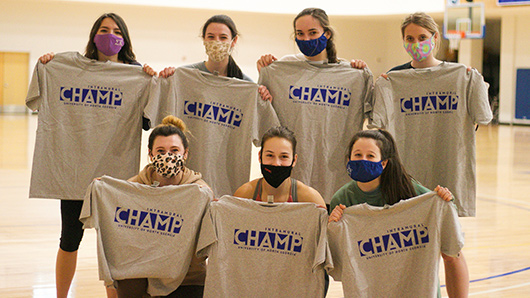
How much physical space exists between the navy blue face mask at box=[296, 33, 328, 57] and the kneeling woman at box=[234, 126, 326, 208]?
744mm

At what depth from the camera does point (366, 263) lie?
10.4 ft

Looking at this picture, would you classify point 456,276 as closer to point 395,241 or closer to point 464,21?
point 395,241

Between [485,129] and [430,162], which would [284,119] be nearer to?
[430,162]

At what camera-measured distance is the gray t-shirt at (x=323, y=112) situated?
13.3 feet

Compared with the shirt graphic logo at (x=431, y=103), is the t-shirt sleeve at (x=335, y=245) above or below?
below

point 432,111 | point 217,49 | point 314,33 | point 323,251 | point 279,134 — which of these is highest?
point 314,33

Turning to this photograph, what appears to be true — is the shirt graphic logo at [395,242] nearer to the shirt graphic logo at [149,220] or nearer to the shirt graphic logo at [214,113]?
the shirt graphic logo at [149,220]

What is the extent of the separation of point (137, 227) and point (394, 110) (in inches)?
72.8

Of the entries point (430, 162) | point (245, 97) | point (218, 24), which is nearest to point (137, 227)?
point (245, 97)

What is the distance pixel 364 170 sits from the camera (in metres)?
3.33

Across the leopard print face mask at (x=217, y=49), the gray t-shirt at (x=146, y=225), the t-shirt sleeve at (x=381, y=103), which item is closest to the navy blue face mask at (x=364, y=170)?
the t-shirt sleeve at (x=381, y=103)

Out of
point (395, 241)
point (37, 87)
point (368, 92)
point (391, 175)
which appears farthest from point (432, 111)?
point (37, 87)

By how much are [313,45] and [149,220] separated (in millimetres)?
1575

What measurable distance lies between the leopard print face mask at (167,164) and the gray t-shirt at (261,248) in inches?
13.7
